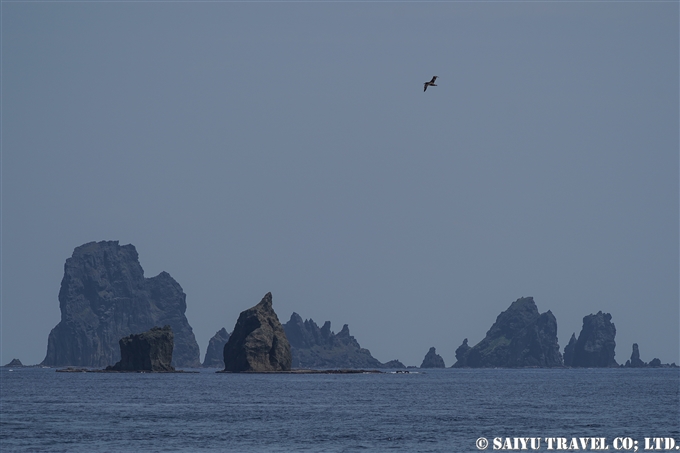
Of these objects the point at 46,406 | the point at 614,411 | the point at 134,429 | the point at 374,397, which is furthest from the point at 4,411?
the point at 614,411

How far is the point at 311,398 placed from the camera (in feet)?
479

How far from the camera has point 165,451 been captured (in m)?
76.8

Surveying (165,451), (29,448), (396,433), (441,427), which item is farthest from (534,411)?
(29,448)

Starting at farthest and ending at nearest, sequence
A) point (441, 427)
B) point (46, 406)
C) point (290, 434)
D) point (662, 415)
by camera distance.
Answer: point (46, 406) → point (662, 415) → point (441, 427) → point (290, 434)

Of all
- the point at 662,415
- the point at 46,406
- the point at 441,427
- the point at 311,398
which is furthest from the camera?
the point at 311,398

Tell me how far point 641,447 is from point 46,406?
2911 inches

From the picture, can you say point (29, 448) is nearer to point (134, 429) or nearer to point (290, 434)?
point (134, 429)

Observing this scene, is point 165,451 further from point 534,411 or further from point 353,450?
point 534,411

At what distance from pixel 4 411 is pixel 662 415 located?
74.5 m

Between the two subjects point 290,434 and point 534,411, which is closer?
point 290,434

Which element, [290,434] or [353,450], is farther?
[290,434]

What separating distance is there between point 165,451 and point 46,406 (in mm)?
50996

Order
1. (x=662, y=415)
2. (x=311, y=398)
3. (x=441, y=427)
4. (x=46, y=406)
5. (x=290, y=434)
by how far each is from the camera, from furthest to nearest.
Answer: (x=311, y=398) → (x=46, y=406) → (x=662, y=415) → (x=441, y=427) → (x=290, y=434)

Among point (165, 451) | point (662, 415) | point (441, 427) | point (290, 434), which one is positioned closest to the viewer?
point (165, 451)
